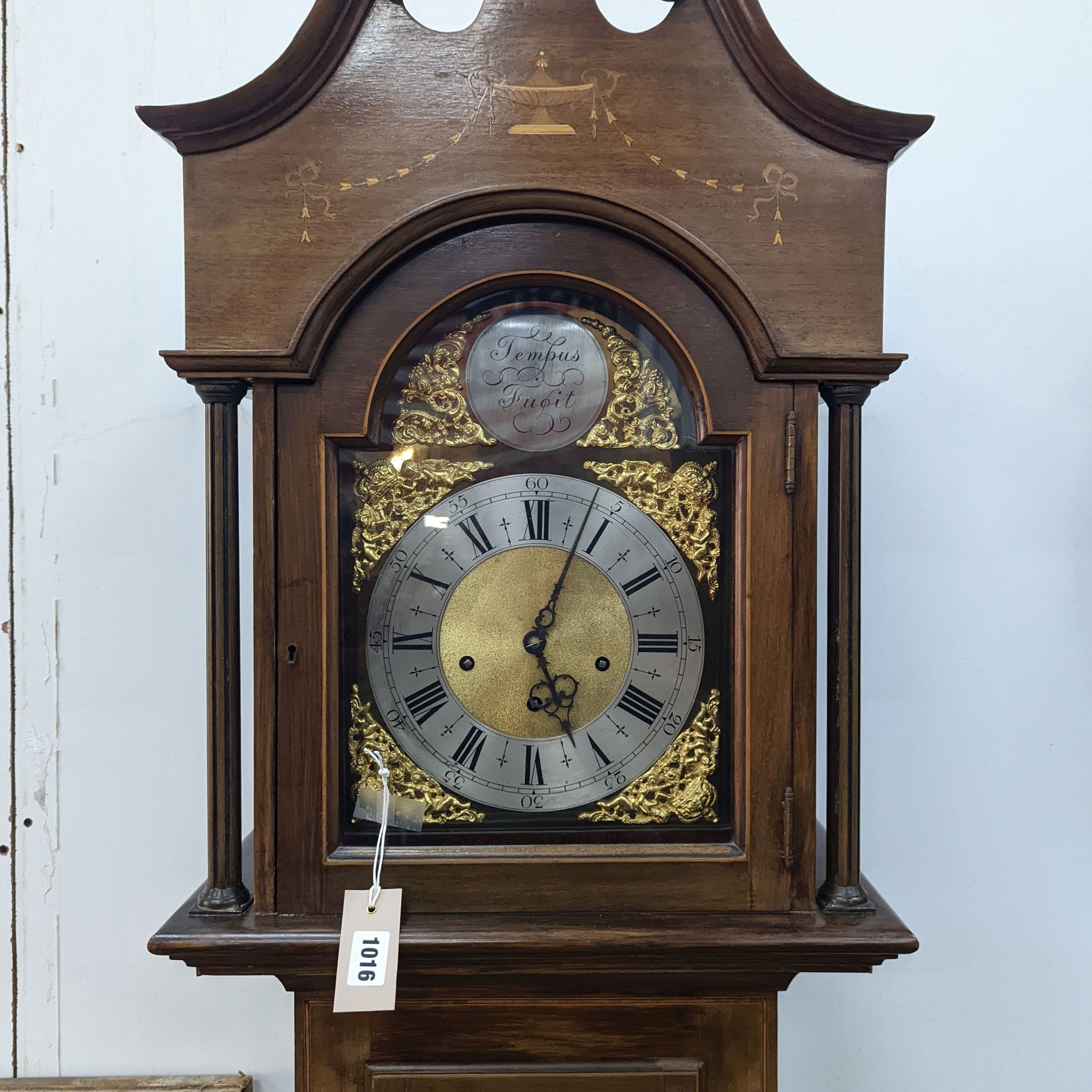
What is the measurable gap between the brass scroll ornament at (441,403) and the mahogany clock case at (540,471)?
1 cm

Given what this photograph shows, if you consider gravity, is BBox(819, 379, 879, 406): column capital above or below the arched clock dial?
above

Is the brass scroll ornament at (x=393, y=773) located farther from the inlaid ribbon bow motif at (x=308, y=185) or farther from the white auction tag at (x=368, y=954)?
the inlaid ribbon bow motif at (x=308, y=185)

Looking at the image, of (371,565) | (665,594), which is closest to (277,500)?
(371,565)

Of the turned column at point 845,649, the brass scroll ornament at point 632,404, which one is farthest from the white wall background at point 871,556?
the brass scroll ornament at point 632,404

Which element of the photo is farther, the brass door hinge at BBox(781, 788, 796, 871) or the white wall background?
the white wall background

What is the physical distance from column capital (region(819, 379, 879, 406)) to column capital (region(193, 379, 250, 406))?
A: 21.8 inches

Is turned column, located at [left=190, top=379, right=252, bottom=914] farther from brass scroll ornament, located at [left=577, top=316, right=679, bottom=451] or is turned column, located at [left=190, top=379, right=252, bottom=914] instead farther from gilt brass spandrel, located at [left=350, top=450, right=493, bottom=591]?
brass scroll ornament, located at [left=577, top=316, right=679, bottom=451]

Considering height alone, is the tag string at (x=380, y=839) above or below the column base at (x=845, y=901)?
above

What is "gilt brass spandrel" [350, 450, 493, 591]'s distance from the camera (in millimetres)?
901

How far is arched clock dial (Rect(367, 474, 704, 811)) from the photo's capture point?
90 cm

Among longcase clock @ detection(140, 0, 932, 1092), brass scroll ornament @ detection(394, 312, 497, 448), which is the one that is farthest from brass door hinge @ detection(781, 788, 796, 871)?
brass scroll ornament @ detection(394, 312, 497, 448)

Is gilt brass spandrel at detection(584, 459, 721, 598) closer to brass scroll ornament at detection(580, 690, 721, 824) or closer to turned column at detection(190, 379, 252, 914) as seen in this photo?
brass scroll ornament at detection(580, 690, 721, 824)

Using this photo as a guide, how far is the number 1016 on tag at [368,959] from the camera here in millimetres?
849

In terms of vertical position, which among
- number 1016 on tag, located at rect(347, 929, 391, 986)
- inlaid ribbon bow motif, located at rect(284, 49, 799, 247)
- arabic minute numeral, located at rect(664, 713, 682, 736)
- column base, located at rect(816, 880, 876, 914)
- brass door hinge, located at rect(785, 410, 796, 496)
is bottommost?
number 1016 on tag, located at rect(347, 929, 391, 986)
